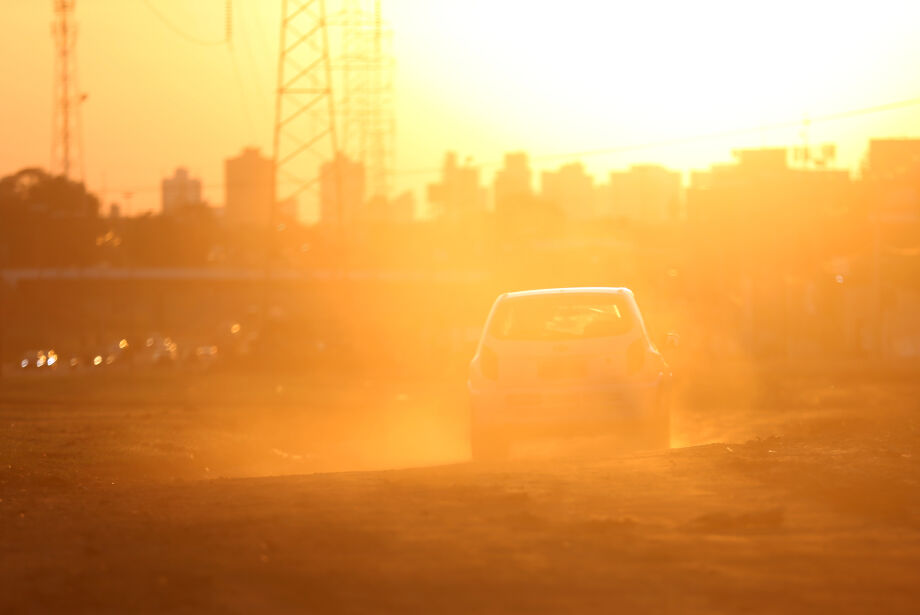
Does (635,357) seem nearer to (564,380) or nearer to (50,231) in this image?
(564,380)

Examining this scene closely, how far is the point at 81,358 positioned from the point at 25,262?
25.8m

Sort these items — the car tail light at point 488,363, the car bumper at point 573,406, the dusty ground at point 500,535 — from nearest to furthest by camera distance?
the dusty ground at point 500,535 < the car bumper at point 573,406 < the car tail light at point 488,363

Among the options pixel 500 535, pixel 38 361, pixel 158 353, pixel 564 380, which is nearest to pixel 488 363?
pixel 564 380

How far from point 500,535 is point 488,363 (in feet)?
19.1

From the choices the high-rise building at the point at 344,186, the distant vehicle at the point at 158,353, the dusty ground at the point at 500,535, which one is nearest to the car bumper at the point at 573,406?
the dusty ground at the point at 500,535

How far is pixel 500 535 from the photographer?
25.2 ft

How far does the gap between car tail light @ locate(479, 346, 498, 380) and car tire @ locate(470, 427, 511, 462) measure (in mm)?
510

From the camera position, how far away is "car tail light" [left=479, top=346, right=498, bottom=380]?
1339 cm

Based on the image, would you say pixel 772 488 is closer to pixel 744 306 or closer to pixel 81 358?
pixel 81 358

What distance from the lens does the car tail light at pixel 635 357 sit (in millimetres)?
13273

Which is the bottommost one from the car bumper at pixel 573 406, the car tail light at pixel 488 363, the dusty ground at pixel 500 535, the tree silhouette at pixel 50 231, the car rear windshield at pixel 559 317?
the dusty ground at pixel 500 535

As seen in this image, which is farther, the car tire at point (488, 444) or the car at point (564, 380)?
the car tire at point (488, 444)

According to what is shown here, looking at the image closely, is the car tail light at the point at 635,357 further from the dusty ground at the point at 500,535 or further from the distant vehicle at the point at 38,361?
the distant vehicle at the point at 38,361

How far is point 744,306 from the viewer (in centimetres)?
9056
